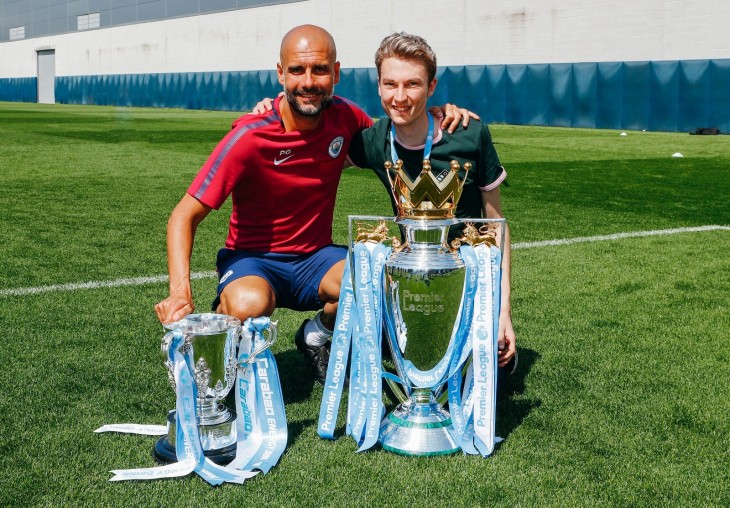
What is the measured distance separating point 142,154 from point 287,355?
442 inches

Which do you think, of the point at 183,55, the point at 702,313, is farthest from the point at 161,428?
the point at 183,55

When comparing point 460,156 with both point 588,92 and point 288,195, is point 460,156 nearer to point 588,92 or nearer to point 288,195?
point 288,195

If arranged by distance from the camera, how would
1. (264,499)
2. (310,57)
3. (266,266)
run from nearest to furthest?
(264,499) < (310,57) < (266,266)

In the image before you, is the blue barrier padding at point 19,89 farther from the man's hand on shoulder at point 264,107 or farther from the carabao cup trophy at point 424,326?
the carabao cup trophy at point 424,326

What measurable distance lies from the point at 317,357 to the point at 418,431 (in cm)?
88

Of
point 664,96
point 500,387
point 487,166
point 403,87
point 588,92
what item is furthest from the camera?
point 588,92

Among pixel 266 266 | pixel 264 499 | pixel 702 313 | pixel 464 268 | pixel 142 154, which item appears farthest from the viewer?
pixel 142 154

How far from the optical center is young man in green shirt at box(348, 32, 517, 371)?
2.94 m

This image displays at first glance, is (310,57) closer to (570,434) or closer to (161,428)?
(161,428)

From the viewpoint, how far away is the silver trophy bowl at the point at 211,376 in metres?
2.57

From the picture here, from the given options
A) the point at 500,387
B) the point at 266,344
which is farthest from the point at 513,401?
the point at 266,344

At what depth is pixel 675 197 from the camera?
9.41m

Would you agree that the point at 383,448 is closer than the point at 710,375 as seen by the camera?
Yes

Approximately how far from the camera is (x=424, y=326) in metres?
2.71
